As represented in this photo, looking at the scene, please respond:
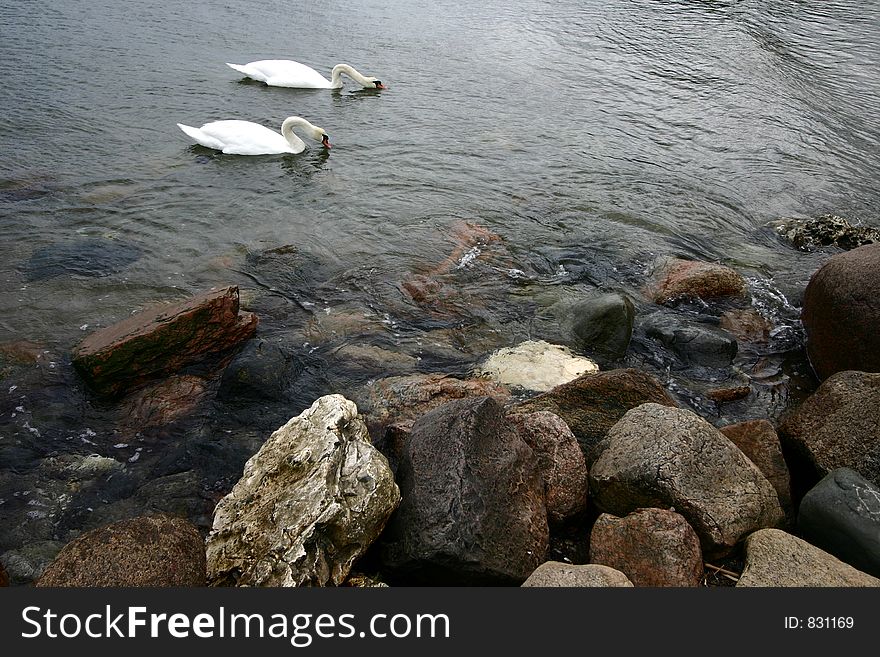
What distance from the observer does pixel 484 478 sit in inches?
153

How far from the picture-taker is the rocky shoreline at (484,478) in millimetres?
3639

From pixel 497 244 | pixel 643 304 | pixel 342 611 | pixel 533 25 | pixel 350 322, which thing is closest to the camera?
pixel 342 611

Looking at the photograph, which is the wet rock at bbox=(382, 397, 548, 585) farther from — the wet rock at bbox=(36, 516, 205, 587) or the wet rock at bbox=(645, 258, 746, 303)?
the wet rock at bbox=(645, 258, 746, 303)

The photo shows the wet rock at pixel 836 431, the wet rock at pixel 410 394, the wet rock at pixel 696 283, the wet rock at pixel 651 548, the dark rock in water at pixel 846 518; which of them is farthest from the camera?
the wet rock at pixel 696 283

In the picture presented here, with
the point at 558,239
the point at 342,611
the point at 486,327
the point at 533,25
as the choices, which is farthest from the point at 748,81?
the point at 342,611

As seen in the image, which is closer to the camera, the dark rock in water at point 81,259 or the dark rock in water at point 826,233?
the dark rock in water at point 81,259

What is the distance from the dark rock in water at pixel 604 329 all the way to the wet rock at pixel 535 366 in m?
0.18

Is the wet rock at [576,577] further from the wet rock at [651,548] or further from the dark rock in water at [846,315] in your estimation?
the dark rock in water at [846,315]

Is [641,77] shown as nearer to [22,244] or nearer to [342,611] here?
[22,244]

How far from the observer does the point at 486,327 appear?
6508mm

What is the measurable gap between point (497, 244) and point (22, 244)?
16.3ft

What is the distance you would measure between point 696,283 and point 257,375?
4332 millimetres

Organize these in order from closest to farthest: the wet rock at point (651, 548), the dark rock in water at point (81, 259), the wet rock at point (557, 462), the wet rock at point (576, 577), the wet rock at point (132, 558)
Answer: the wet rock at point (576, 577) → the wet rock at point (132, 558) → the wet rock at point (651, 548) → the wet rock at point (557, 462) → the dark rock in water at point (81, 259)

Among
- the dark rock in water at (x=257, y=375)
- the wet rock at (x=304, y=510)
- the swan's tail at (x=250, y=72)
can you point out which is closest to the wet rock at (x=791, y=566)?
the wet rock at (x=304, y=510)
